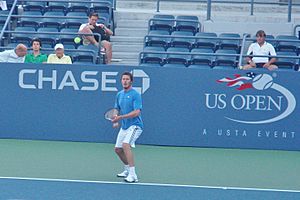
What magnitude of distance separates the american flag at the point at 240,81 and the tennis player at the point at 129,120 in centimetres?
407

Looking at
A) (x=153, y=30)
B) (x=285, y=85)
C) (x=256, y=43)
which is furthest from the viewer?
(x=153, y=30)

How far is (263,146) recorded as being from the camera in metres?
18.2

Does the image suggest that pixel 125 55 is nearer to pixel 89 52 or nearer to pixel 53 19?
pixel 53 19

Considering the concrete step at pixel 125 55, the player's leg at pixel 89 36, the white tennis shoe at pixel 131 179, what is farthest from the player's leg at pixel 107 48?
the white tennis shoe at pixel 131 179

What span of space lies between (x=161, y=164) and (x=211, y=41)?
19.4 feet

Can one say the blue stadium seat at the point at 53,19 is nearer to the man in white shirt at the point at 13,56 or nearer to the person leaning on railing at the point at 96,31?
the person leaning on railing at the point at 96,31

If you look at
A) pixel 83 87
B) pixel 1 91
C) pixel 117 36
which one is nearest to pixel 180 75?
pixel 83 87

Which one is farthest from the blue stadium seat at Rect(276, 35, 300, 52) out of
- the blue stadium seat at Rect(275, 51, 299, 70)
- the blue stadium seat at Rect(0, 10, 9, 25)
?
the blue stadium seat at Rect(0, 10, 9, 25)

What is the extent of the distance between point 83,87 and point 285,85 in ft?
12.8

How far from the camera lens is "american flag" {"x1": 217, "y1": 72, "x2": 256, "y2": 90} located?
58.9ft

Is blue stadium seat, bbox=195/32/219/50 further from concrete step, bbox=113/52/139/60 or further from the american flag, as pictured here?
the american flag

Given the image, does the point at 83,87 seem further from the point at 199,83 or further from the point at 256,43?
the point at 256,43

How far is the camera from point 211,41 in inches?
843

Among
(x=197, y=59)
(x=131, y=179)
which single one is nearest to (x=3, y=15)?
(x=197, y=59)
